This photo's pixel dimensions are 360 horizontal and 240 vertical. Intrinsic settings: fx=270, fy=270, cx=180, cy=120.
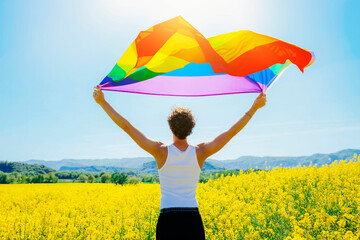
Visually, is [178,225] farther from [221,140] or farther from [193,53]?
[193,53]

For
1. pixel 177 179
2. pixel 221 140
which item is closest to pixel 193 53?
pixel 221 140

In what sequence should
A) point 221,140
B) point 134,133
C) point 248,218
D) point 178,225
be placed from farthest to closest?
point 248,218 < point 221,140 < point 134,133 < point 178,225

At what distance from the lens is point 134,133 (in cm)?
241

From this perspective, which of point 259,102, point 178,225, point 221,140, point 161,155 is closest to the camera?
→ point 178,225

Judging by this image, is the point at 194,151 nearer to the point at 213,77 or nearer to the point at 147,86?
the point at 147,86

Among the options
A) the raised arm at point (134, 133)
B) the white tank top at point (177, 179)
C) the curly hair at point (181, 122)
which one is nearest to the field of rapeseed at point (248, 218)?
the white tank top at point (177, 179)

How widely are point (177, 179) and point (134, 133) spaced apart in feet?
1.84

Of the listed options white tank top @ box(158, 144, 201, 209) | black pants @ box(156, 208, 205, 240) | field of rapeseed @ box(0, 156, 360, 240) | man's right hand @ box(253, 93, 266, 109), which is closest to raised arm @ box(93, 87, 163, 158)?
white tank top @ box(158, 144, 201, 209)

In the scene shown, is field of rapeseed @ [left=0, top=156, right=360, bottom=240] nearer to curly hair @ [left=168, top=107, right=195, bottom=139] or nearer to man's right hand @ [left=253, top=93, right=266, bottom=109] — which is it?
man's right hand @ [left=253, top=93, right=266, bottom=109]

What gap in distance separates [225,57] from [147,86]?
1.29 metres

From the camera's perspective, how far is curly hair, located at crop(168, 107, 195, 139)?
235 centimetres

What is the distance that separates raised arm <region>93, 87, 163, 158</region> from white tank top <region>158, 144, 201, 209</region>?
13 centimetres

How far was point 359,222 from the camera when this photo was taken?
16.2 ft

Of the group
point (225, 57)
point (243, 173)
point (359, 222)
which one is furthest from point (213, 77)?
point (243, 173)
